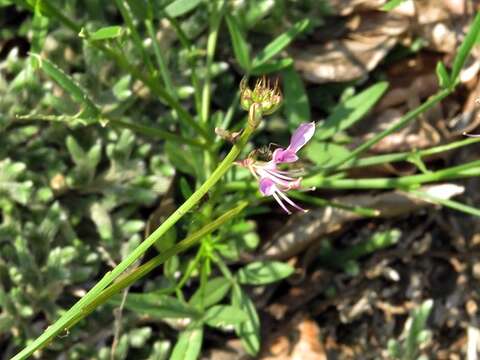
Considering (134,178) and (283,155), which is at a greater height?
(283,155)

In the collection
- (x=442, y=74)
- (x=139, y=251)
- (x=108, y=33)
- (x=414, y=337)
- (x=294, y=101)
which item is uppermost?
(x=108, y=33)

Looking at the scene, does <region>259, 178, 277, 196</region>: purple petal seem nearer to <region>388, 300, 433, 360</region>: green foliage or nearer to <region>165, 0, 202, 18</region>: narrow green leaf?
<region>165, 0, 202, 18</region>: narrow green leaf

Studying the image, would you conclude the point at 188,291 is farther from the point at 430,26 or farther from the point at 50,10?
the point at 430,26

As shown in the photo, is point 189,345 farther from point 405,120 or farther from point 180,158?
point 405,120

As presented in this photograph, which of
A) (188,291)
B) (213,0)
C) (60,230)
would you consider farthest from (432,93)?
(60,230)

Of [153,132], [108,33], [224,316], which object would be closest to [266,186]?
[108,33]

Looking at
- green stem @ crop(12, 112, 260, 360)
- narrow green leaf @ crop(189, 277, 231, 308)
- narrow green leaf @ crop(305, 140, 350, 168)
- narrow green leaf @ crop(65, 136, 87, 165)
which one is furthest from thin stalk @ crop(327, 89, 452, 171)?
green stem @ crop(12, 112, 260, 360)
